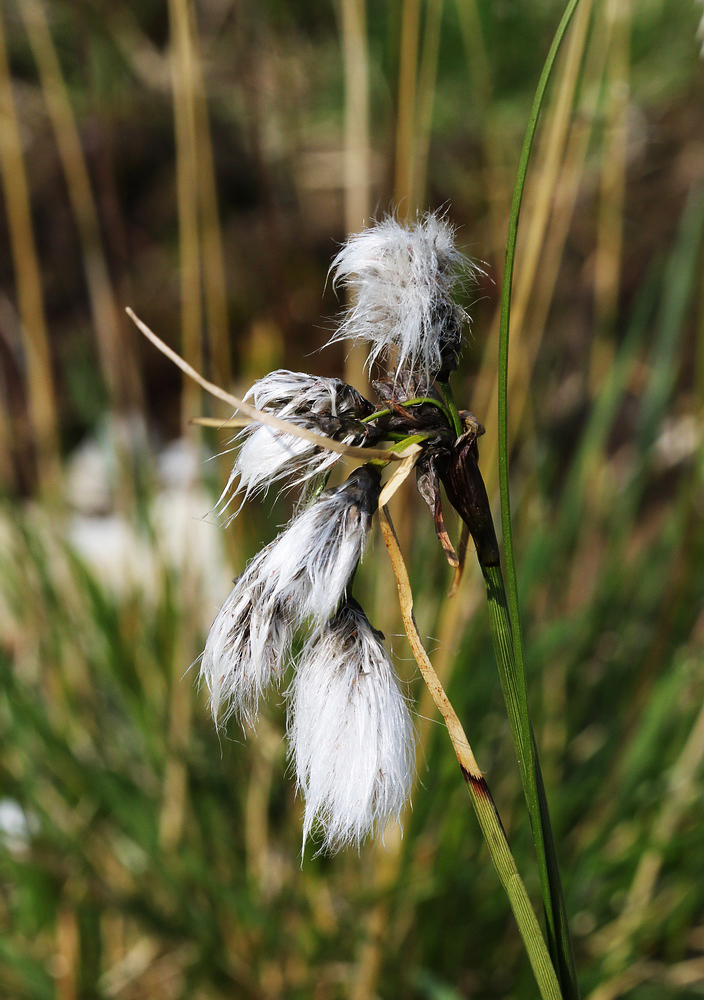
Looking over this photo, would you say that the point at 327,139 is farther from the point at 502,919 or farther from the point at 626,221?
the point at 502,919

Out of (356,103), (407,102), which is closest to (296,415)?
(407,102)

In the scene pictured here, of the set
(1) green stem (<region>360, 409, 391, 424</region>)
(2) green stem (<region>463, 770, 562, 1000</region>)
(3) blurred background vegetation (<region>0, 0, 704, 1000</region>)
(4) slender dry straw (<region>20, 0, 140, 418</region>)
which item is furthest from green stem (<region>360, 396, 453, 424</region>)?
(4) slender dry straw (<region>20, 0, 140, 418</region>)

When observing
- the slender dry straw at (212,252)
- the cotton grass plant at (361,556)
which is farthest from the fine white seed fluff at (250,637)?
the slender dry straw at (212,252)

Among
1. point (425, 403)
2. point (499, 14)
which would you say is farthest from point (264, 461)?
point (499, 14)

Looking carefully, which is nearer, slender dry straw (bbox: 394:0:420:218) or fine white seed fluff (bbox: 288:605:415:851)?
fine white seed fluff (bbox: 288:605:415:851)

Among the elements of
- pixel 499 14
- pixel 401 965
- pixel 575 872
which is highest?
pixel 499 14

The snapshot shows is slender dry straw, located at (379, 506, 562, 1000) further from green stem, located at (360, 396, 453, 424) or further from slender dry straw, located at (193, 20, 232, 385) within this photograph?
slender dry straw, located at (193, 20, 232, 385)

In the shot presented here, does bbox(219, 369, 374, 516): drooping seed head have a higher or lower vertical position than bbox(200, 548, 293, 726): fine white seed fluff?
higher
